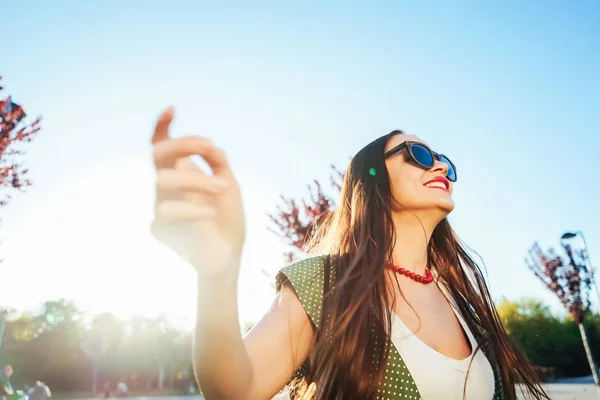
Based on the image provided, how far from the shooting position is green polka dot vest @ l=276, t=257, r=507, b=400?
4.70 feet

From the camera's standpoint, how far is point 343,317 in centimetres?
145

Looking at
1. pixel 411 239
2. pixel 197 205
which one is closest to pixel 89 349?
pixel 411 239

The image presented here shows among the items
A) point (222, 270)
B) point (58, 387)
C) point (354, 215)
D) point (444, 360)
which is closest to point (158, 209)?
point (222, 270)

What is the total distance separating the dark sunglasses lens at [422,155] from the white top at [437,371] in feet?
2.99

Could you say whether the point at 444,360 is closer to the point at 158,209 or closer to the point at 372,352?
the point at 372,352

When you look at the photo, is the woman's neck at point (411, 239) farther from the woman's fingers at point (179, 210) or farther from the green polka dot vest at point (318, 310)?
the woman's fingers at point (179, 210)

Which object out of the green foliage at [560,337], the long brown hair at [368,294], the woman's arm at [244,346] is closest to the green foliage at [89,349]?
the green foliage at [560,337]

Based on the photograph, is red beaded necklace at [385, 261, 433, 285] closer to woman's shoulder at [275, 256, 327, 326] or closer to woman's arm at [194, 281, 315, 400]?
woman's shoulder at [275, 256, 327, 326]

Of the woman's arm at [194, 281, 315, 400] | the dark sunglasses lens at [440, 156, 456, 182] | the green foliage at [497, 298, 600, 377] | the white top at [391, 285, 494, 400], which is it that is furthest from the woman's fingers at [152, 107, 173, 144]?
the green foliage at [497, 298, 600, 377]

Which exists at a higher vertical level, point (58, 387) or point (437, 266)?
point (437, 266)

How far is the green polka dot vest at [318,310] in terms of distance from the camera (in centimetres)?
143

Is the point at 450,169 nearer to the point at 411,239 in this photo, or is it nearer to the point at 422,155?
the point at 422,155

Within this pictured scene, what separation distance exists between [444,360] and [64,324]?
5315 centimetres

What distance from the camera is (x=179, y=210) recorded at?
71cm
